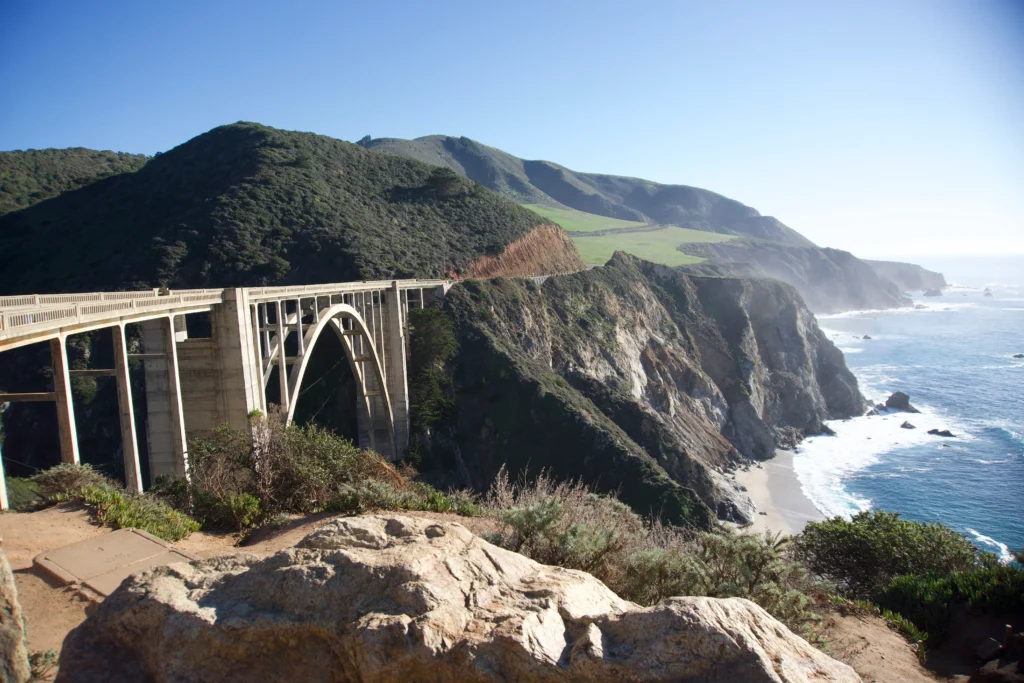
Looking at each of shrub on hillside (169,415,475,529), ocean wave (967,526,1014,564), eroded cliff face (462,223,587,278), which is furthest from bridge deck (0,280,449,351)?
ocean wave (967,526,1014,564)

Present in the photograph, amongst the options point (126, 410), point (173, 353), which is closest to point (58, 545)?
point (126, 410)

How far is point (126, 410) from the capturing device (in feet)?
45.2

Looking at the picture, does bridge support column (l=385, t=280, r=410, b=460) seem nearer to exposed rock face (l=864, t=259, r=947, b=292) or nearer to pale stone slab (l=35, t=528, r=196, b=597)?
pale stone slab (l=35, t=528, r=196, b=597)

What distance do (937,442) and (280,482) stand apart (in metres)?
52.1

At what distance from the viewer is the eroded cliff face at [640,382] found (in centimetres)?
3519

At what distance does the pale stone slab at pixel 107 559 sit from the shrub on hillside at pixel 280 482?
8.16 feet

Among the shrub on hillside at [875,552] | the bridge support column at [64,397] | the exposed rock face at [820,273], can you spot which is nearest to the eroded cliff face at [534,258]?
the shrub on hillside at [875,552]

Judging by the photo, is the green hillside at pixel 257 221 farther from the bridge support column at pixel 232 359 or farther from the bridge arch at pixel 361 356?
the bridge support column at pixel 232 359

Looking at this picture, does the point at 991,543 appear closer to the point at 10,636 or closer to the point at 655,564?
the point at 655,564

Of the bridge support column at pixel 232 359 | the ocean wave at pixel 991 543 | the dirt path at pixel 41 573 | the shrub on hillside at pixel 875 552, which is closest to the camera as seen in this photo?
the dirt path at pixel 41 573

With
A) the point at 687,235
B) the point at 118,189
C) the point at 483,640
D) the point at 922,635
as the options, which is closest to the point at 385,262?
the point at 118,189

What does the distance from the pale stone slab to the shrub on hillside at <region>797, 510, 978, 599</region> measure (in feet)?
46.5

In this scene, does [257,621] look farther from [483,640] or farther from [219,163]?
[219,163]

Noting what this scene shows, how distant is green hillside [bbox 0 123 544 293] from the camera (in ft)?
133
